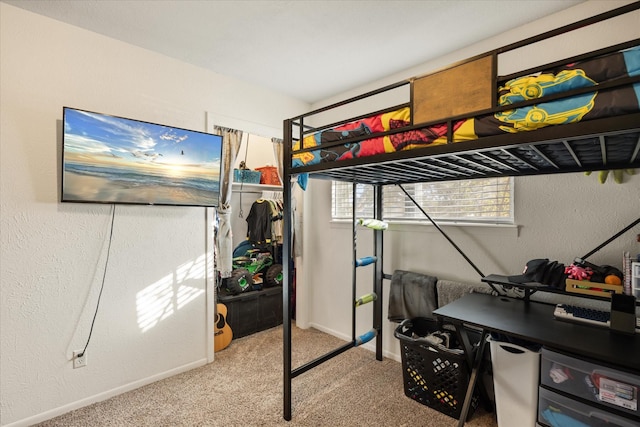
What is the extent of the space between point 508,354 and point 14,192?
2.98 m

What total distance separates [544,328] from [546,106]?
104cm

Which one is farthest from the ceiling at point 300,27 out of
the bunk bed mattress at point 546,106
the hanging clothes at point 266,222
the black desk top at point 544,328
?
the black desk top at point 544,328

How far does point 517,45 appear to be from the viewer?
42.6 inches

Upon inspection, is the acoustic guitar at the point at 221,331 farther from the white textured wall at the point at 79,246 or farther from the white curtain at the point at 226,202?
the white curtain at the point at 226,202

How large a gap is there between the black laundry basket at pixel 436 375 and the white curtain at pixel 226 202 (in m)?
1.70

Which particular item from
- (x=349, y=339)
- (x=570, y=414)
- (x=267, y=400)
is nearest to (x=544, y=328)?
(x=570, y=414)

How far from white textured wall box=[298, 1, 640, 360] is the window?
84mm

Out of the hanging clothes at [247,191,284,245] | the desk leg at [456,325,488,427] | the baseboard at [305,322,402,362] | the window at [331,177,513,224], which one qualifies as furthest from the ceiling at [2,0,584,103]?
the baseboard at [305,322,402,362]

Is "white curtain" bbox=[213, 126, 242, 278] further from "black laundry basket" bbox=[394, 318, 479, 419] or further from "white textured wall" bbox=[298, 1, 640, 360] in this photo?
"black laundry basket" bbox=[394, 318, 479, 419]

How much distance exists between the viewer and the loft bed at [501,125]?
91cm

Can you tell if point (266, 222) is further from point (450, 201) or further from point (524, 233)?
point (524, 233)

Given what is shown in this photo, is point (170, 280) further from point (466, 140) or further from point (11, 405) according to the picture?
point (466, 140)

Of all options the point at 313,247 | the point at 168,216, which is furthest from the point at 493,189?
the point at 168,216

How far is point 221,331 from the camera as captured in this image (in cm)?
285
